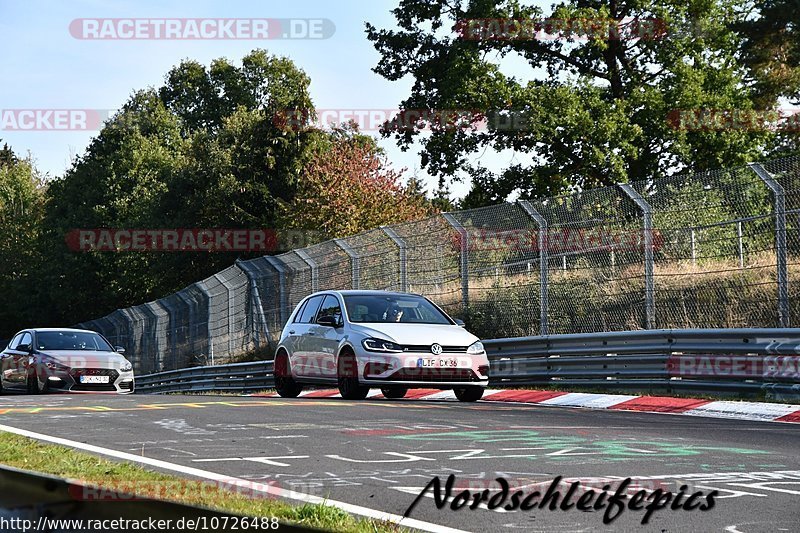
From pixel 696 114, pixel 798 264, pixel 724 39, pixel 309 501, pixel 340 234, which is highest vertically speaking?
pixel 724 39

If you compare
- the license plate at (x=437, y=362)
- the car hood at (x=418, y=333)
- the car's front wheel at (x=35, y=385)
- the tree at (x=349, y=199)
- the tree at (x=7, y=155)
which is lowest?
the car's front wheel at (x=35, y=385)

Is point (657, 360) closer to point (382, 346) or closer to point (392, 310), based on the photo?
point (382, 346)

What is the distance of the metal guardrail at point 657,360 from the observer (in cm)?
1341

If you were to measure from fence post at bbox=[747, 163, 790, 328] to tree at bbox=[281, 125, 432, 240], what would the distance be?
88.5ft

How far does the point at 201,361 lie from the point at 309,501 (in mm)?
25298

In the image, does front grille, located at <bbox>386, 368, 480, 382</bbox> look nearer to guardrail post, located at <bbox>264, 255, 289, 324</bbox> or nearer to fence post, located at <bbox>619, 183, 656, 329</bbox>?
fence post, located at <bbox>619, 183, 656, 329</bbox>

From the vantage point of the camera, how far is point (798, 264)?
13.6m

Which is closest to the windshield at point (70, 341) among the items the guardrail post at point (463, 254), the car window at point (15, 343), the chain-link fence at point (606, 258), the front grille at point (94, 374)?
the car window at point (15, 343)

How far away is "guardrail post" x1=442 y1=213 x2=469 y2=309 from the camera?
19172 mm

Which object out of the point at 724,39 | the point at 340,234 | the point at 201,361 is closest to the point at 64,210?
the point at 340,234

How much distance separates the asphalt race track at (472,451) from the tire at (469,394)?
200 centimetres

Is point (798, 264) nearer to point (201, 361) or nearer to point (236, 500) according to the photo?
point (236, 500)

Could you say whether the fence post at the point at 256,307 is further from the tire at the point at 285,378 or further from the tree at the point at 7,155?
the tree at the point at 7,155

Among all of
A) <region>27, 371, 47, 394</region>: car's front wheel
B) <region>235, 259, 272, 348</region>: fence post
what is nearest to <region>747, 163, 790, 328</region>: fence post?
<region>27, 371, 47, 394</region>: car's front wheel
